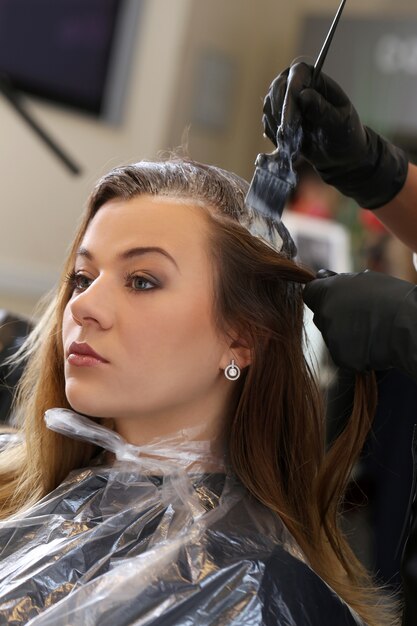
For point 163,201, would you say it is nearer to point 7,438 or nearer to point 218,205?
point 218,205

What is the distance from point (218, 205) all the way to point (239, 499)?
1.25 ft

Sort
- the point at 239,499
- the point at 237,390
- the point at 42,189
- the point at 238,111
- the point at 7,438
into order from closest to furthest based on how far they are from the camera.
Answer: the point at 239,499 → the point at 237,390 → the point at 7,438 → the point at 42,189 → the point at 238,111

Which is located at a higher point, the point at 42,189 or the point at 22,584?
the point at 42,189

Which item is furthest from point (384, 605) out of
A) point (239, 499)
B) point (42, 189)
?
point (42, 189)

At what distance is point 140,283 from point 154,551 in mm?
318

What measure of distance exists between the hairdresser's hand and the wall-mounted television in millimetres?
2205

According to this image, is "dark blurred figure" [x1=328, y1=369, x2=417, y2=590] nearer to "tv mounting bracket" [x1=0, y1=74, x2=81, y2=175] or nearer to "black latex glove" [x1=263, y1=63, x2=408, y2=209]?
"black latex glove" [x1=263, y1=63, x2=408, y2=209]

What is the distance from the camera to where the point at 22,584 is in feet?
3.50

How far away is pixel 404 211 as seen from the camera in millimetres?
1427

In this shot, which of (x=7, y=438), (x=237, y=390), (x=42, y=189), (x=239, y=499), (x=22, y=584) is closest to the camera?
(x=22, y=584)

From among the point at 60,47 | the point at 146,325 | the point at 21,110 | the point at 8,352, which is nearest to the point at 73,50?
the point at 60,47

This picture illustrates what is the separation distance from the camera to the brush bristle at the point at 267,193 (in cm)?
119

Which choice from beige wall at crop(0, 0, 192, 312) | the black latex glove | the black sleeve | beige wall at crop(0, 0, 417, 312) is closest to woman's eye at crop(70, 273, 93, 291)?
the black latex glove

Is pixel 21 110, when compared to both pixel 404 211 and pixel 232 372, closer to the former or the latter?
pixel 404 211
